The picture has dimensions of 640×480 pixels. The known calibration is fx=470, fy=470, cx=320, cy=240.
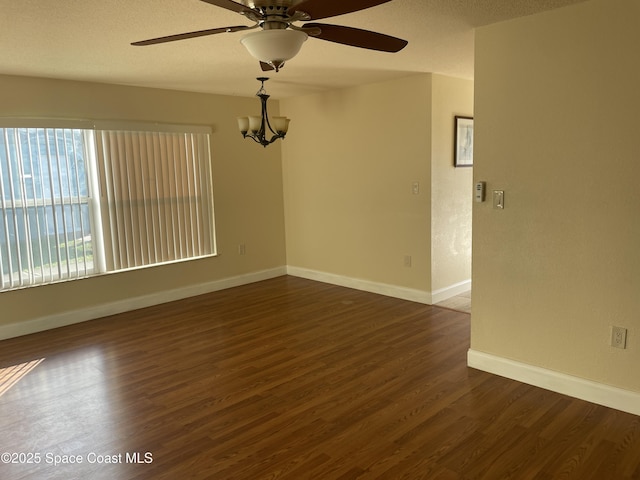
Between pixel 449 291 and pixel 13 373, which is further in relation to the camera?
pixel 449 291

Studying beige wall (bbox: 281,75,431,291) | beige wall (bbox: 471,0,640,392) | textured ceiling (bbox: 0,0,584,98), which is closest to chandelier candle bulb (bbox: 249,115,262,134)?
textured ceiling (bbox: 0,0,584,98)

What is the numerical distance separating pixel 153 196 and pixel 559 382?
160 inches

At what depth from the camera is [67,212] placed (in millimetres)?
4379

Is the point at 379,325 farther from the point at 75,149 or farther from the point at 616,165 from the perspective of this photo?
the point at 75,149

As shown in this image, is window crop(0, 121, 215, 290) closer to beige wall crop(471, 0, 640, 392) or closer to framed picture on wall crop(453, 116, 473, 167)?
framed picture on wall crop(453, 116, 473, 167)

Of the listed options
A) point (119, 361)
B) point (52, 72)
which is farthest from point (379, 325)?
point (52, 72)

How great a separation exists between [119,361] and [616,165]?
354 centimetres

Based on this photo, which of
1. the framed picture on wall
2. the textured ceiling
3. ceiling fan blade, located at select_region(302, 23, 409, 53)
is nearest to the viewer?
ceiling fan blade, located at select_region(302, 23, 409, 53)

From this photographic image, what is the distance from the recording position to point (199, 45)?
315cm

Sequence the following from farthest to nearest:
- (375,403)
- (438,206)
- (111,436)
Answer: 1. (438,206)
2. (375,403)
3. (111,436)

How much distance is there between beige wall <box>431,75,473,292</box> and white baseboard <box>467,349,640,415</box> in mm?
1570

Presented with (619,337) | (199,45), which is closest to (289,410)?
(619,337)

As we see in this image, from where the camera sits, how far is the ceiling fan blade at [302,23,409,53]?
192cm

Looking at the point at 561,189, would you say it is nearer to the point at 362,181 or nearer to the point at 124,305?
the point at 362,181
